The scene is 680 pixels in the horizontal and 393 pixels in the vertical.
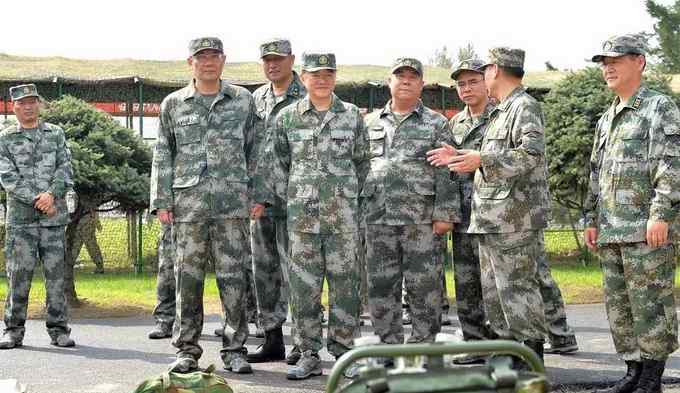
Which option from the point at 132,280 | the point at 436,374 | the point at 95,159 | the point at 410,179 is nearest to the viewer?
the point at 436,374

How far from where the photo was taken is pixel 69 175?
9.70 m

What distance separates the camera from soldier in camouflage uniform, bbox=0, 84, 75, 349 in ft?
31.2

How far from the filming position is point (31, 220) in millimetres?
9570

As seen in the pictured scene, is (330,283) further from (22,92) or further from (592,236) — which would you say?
(22,92)

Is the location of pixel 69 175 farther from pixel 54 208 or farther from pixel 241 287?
pixel 241 287

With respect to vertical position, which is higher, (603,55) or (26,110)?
(603,55)

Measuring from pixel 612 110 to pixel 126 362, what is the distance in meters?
4.25

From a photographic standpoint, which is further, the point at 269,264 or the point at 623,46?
the point at 269,264

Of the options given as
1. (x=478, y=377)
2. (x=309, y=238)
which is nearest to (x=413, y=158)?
(x=309, y=238)

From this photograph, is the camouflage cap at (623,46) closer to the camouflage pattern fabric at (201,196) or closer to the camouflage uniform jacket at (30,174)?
the camouflage pattern fabric at (201,196)

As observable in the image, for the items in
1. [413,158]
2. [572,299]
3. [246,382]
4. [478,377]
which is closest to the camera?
[478,377]

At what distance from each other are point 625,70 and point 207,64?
2.97m

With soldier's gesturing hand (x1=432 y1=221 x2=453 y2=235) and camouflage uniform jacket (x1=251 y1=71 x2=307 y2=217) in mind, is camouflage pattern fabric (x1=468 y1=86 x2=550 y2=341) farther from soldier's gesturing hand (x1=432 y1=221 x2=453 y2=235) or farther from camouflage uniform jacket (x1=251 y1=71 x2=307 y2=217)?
camouflage uniform jacket (x1=251 y1=71 x2=307 y2=217)

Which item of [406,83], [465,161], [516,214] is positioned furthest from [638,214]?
[406,83]
